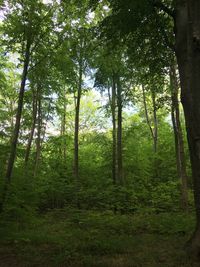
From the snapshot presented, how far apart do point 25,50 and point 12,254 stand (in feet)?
23.7

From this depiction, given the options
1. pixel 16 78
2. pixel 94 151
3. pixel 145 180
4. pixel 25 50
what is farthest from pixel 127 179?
pixel 16 78

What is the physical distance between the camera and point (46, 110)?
20.3 meters

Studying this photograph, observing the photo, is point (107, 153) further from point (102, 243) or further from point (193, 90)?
point (193, 90)

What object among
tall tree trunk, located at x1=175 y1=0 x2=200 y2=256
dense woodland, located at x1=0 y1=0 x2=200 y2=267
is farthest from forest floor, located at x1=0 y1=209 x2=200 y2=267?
tall tree trunk, located at x1=175 y1=0 x2=200 y2=256

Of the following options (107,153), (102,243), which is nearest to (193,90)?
(102,243)

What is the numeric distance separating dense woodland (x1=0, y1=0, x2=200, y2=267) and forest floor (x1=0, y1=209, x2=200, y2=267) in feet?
0.08

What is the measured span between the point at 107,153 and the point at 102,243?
11105 millimetres

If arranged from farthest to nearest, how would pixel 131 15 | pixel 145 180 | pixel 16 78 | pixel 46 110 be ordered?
pixel 16 78, pixel 46 110, pixel 145 180, pixel 131 15

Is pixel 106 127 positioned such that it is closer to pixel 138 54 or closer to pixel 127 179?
pixel 127 179

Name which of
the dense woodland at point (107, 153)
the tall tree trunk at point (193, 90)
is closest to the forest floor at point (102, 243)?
the dense woodland at point (107, 153)

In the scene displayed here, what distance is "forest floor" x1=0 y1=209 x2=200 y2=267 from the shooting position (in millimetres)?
5578

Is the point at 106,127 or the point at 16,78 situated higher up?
the point at 16,78

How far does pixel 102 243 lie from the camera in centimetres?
695

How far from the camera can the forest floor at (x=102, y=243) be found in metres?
5.58
